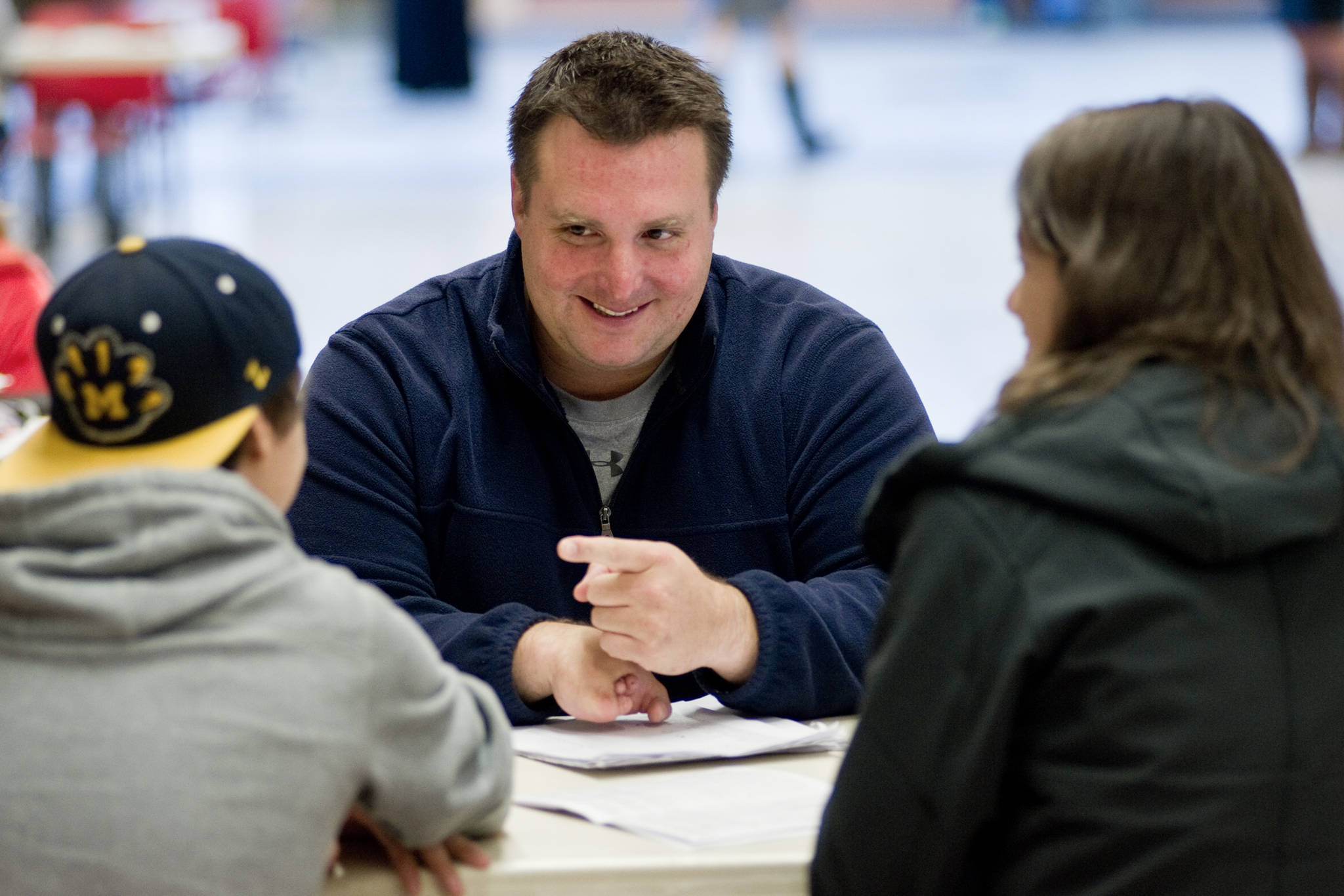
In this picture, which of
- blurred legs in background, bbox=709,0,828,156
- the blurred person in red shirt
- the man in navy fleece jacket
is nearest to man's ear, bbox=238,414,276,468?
the man in navy fleece jacket

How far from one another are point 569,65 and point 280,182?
7.85 meters

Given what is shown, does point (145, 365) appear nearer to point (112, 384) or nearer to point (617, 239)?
point (112, 384)

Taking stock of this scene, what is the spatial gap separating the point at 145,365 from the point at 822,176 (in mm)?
8164

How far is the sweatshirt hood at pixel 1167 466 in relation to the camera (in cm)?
97

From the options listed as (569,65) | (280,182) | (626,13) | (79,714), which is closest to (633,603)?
(79,714)

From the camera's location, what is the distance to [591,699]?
1.44m

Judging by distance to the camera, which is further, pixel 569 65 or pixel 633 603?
pixel 569 65

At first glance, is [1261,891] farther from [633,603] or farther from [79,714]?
[79,714]

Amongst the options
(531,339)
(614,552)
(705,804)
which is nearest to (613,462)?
(531,339)

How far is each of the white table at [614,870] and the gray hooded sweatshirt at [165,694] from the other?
6.1 inches

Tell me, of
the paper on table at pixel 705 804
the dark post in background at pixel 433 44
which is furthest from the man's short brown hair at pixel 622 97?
the dark post in background at pixel 433 44

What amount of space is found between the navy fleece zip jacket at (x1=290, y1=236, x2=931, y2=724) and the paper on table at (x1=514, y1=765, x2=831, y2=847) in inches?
15.4

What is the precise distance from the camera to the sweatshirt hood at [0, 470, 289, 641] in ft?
3.21

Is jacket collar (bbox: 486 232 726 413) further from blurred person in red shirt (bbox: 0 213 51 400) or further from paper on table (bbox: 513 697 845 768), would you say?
blurred person in red shirt (bbox: 0 213 51 400)
